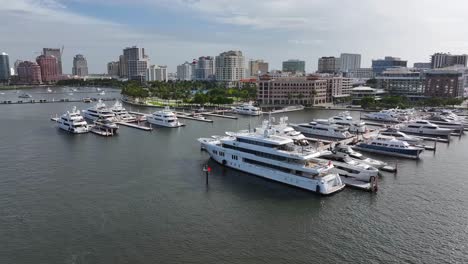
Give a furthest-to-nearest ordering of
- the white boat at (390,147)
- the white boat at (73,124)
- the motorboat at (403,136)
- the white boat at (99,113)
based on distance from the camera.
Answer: the white boat at (99,113) → the white boat at (73,124) → the motorboat at (403,136) → the white boat at (390,147)

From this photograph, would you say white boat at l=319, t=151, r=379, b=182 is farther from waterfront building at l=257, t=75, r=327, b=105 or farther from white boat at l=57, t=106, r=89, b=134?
waterfront building at l=257, t=75, r=327, b=105

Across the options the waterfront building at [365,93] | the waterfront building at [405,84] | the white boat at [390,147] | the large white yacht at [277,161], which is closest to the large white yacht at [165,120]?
the large white yacht at [277,161]

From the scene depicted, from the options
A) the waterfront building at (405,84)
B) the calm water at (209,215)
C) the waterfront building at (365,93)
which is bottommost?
the calm water at (209,215)

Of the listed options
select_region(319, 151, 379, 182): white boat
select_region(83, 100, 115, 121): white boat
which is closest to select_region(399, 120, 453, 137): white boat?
select_region(319, 151, 379, 182): white boat

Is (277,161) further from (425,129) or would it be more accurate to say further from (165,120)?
(165,120)

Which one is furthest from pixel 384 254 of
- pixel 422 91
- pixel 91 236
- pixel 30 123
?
pixel 422 91

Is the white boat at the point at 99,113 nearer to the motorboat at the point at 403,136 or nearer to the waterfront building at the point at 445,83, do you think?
the motorboat at the point at 403,136

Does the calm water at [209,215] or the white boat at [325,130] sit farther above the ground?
the white boat at [325,130]

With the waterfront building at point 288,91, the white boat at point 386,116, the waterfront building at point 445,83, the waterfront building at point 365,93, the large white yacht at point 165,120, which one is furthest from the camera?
the waterfront building at point 365,93

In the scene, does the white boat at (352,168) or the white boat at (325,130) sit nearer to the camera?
the white boat at (352,168)
